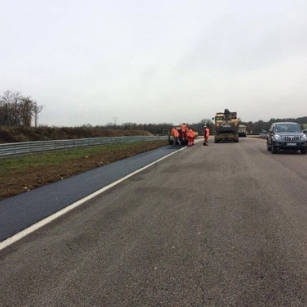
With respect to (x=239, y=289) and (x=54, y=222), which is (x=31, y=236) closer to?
(x=54, y=222)

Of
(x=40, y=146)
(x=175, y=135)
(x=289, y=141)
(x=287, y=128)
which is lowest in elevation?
(x=40, y=146)

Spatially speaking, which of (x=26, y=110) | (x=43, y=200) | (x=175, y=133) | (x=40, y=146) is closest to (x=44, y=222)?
(x=43, y=200)

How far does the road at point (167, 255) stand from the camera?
353 centimetres

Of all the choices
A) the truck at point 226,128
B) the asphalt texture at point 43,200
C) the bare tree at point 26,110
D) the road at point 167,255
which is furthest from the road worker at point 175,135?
the bare tree at point 26,110

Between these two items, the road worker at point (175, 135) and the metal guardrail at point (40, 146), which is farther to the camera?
the road worker at point (175, 135)

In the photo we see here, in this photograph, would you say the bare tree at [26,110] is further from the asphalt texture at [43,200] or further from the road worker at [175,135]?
the asphalt texture at [43,200]

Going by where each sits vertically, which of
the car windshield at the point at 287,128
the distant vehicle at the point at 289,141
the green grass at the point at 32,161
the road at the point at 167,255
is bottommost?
the green grass at the point at 32,161

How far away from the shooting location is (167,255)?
4578mm

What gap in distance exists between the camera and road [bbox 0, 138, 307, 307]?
11.6 feet

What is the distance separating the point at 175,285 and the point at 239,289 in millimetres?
644

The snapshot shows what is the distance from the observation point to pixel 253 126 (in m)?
101

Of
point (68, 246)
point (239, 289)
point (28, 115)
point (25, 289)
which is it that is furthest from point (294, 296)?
point (28, 115)

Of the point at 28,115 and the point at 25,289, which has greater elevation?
the point at 28,115

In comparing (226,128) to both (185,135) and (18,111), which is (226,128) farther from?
(18,111)
